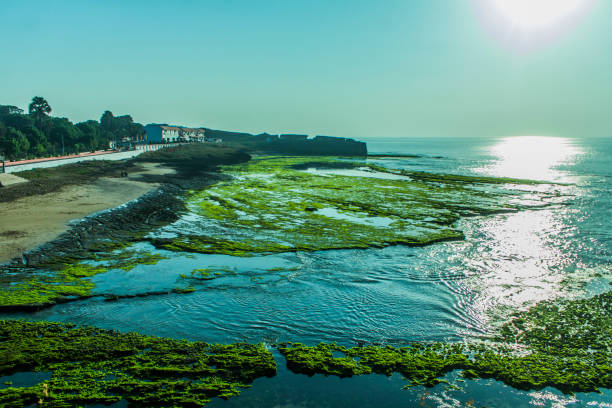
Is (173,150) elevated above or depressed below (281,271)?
above

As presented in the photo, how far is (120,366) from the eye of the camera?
411 inches

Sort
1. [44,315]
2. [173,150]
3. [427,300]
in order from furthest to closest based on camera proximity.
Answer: [173,150], [427,300], [44,315]

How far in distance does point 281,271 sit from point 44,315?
955 centimetres

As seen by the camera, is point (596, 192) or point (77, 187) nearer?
point (77, 187)

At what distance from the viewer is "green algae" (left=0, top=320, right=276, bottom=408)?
9.17 meters

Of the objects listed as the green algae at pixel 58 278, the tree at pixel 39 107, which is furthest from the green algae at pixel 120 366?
the tree at pixel 39 107

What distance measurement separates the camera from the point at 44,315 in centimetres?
1318

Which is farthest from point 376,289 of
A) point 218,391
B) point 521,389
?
point 218,391

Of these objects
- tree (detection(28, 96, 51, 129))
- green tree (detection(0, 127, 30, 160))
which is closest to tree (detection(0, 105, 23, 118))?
tree (detection(28, 96, 51, 129))

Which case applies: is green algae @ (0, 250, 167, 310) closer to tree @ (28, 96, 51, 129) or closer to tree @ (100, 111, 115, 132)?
tree @ (28, 96, 51, 129)

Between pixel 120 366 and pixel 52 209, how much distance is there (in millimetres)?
22528

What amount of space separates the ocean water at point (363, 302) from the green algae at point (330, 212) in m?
1.74

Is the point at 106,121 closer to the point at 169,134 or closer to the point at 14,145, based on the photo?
the point at 169,134

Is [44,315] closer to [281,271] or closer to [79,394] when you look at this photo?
[79,394]
